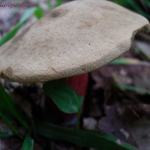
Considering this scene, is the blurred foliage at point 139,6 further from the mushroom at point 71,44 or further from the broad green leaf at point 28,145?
the broad green leaf at point 28,145

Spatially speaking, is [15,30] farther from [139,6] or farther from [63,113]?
[139,6]

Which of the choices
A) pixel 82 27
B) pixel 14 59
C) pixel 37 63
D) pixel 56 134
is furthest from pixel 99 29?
pixel 56 134

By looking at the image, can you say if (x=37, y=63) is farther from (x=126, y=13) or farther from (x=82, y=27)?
(x=126, y=13)

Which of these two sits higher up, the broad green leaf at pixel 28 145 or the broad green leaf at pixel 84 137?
the broad green leaf at pixel 28 145

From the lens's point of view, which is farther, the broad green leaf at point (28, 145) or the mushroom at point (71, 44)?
the broad green leaf at point (28, 145)

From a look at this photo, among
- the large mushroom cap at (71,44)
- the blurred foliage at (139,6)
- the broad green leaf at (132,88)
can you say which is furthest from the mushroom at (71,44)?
the blurred foliage at (139,6)

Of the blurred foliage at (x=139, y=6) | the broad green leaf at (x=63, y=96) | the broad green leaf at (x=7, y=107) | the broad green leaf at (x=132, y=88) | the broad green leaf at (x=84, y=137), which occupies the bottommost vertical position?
the broad green leaf at (x=132, y=88)

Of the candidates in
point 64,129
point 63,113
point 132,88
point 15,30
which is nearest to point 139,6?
point 132,88

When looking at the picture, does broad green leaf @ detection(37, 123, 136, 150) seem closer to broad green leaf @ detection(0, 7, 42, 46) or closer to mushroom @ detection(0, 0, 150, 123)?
mushroom @ detection(0, 0, 150, 123)
